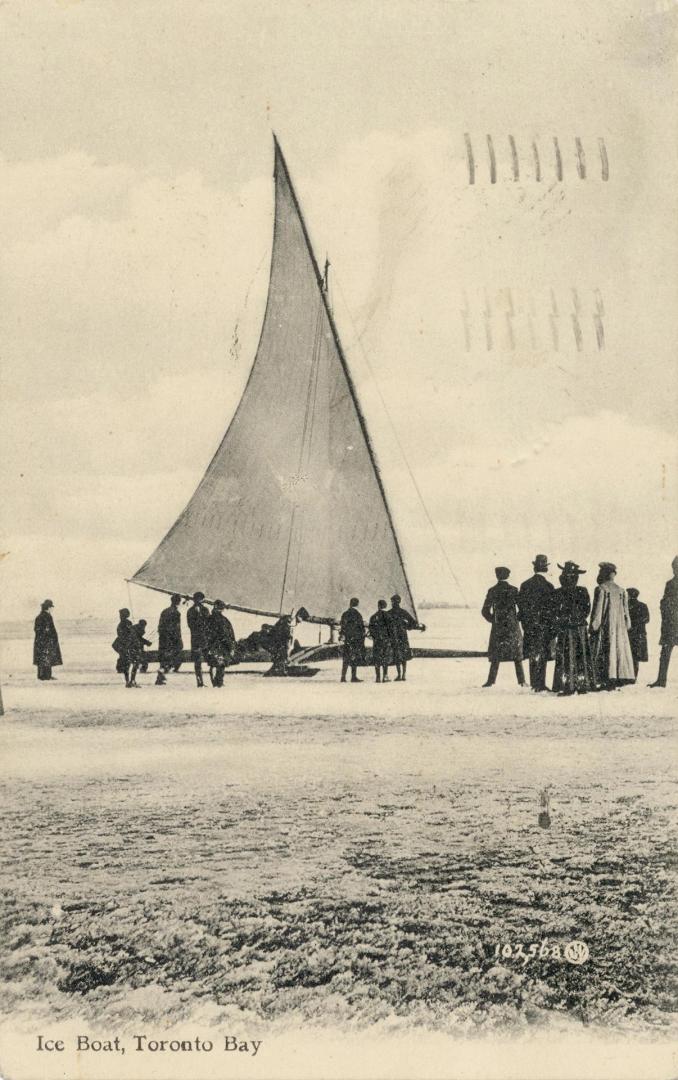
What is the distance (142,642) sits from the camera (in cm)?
697

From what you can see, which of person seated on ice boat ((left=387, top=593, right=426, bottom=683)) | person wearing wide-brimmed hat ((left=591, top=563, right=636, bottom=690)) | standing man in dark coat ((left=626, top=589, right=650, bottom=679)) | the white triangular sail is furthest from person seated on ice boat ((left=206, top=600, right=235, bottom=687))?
standing man in dark coat ((left=626, top=589, right=650, bottom=679))

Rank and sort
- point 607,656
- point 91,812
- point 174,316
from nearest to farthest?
point 91,812 → point 174,316 → point 607,656

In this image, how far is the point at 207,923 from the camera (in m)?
5.34

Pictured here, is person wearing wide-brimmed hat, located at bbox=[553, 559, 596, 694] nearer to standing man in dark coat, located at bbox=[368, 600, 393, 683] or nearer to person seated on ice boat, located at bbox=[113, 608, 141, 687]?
standing man in dark coat, located at bbox=[368, 600, 393, 683]

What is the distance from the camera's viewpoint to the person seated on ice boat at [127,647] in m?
6.84

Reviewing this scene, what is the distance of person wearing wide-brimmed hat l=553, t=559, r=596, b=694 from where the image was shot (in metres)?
6.69

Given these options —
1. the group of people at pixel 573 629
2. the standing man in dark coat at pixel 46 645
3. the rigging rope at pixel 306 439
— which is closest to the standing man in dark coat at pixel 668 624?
the group of people at pixel 573 629

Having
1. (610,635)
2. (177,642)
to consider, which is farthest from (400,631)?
(177,642)

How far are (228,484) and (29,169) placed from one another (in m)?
2.54

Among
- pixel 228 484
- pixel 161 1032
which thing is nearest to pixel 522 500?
pixel 228 484

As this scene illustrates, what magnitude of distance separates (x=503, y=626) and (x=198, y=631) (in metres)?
2.36

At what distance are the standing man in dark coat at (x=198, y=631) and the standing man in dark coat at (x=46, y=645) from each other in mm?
1244

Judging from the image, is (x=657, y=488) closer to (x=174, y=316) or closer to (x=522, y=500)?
(x=522, y=500)

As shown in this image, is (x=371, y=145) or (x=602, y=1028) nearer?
(x=602, y=1028)
